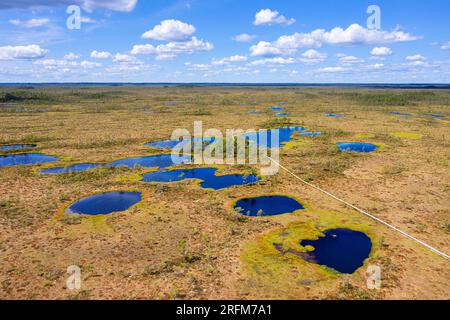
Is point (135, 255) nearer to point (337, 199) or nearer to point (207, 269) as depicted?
point (207, 269)

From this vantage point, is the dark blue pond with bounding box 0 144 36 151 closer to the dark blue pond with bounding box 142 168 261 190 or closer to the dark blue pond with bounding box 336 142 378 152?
the dark blue pond with bounding box 142 168 261 190

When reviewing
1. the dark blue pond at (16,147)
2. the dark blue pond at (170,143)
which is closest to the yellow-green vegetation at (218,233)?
the dark blue pond at (170,143)

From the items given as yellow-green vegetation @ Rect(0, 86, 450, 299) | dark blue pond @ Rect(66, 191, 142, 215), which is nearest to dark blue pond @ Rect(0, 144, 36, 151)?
yellow-green vegetation @ Rect(0, 86, 450, 299)

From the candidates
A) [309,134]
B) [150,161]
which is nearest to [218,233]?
[150,161]

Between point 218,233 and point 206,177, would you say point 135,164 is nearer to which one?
point 206,177

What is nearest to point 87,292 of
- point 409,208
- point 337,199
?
point 337,199

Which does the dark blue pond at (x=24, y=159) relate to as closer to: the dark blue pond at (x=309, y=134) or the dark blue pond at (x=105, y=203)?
the dark blue pond at (x=105, y=203)
